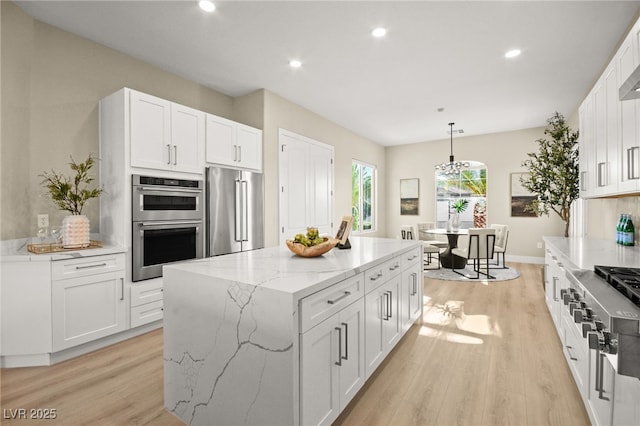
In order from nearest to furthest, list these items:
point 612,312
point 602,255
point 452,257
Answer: point 612,312 < point 602,255 < point 452,257

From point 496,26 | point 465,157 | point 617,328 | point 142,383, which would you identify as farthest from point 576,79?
point 142,383

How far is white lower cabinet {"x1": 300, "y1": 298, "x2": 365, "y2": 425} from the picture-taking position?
133 cm

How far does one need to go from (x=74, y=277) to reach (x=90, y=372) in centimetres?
76

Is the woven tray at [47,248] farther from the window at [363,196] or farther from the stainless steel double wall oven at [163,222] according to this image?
the window at [363,196]

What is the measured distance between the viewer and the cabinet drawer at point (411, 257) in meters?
2.59

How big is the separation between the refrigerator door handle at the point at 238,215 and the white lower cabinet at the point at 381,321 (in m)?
2.24

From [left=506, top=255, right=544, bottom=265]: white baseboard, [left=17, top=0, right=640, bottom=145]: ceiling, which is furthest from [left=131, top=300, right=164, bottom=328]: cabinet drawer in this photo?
[left=506, top=255, right=544, bottom=265]: white baseboard

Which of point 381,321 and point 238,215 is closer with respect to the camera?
point 381,321

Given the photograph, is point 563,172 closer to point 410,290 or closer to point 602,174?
point 602,174

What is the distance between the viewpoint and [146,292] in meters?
3.02

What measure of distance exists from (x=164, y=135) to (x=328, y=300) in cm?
269

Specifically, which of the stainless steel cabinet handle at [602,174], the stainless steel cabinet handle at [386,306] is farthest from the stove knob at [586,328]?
the stainless steel cabinet handle at [602,174]

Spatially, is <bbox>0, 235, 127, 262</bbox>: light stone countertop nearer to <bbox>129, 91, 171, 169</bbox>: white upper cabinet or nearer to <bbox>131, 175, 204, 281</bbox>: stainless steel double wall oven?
<bbox>131, 175, 204, 281</bbox>: stainless steel double wall oven

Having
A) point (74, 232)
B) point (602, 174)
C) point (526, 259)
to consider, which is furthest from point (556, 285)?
point (526, 259)
